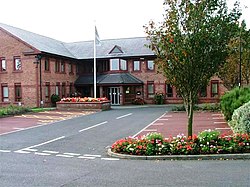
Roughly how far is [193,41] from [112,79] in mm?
30280

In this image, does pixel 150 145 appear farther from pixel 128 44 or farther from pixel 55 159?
pixel 128 44

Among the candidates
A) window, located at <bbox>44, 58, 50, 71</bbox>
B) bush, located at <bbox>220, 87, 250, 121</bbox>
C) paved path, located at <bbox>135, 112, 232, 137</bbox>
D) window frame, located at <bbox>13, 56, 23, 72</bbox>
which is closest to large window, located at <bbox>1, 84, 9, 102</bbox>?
window frame, located at <bbox>13, 56, 23, 72</bbox>

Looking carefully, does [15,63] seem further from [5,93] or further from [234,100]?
[234,100]

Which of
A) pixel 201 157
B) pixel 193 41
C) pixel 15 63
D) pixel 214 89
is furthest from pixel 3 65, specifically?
pixel 201 157

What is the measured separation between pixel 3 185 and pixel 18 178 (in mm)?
575

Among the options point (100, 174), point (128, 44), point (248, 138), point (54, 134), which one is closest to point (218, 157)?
point (248, 138)

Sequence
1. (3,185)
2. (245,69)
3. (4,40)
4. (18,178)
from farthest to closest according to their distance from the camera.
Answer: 1. (4,40)
2. (245,69)
3. (18,178)
4. (3,185)

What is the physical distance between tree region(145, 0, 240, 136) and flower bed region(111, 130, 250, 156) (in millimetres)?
1380

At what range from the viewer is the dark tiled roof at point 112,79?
39375mm

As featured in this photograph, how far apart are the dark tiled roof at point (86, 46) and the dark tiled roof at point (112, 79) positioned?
8.51ft

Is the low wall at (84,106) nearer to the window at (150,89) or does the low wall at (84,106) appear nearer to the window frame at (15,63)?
the window frame at (15,63)

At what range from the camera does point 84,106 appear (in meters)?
31.2

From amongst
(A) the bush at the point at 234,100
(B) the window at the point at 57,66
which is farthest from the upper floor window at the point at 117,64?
(A) the bush at the point at 234,100

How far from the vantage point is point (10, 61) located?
1405 inches
